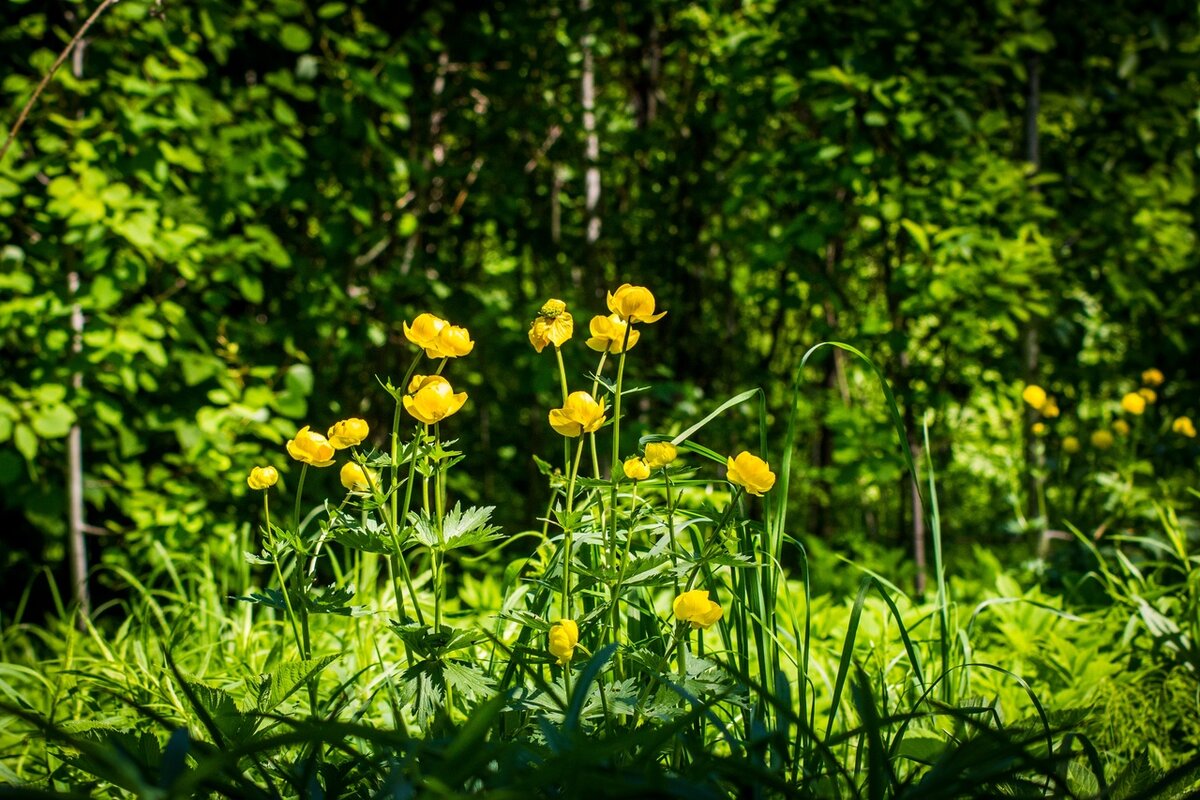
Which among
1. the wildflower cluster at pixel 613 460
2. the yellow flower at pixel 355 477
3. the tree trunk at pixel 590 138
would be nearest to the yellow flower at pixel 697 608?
the wildflower cluster at pixel 613 460

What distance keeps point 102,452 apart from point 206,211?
2.71 ft

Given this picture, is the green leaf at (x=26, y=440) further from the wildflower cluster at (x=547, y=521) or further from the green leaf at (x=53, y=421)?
the wildflower cluster at (x=547, y=521)

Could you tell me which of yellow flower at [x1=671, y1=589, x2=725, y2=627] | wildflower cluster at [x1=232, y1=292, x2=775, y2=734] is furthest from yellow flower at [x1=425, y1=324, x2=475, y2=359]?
yellow flower at [x1=671, y1=589, x2=725, y2=627]

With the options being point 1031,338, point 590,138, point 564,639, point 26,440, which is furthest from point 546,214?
point 564,639

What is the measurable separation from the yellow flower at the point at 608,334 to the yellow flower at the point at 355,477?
30 centimetres

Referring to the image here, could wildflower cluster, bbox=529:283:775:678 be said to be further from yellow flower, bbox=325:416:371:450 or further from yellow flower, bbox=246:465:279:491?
yellow flower, bbox=246:465:279:491

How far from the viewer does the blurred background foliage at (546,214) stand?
2264 mm

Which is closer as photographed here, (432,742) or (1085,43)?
(432,742)

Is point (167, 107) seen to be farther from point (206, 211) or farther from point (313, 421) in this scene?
point (313, 421)

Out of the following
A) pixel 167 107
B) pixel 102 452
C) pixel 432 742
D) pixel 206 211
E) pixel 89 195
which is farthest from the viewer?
pixel 102 452

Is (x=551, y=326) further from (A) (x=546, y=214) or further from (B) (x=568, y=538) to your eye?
(A) (x=546, y=214)

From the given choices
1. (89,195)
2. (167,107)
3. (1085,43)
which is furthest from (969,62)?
(89,195)

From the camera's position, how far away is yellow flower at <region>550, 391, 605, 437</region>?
91cm

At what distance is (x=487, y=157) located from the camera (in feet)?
10.6
